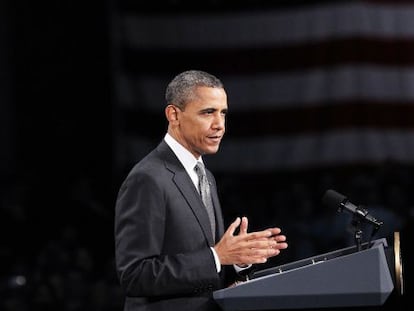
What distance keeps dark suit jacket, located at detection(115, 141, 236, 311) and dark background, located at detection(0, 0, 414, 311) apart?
3992 millimetres

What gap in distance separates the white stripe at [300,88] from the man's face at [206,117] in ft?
17.9

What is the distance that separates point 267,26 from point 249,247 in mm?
5846

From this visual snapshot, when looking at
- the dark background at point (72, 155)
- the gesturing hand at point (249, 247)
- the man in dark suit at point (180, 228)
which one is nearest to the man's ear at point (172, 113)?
the man in dark suit at point (180, 228)

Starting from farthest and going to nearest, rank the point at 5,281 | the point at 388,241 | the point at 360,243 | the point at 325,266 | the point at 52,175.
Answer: the point at 52,175 < the point at 5,281 < the point at 388,241 < the point at 360,243 < the point at 325,266

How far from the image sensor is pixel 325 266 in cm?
204

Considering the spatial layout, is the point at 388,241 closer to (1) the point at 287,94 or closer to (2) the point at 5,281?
(2) the point at 5,281

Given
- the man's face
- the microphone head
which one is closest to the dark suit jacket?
→ the man's face

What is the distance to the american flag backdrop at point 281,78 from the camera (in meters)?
7.70

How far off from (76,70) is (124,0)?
2.38 feet

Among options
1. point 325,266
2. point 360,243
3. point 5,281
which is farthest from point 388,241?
point 5,281

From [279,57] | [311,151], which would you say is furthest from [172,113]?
[279,57]

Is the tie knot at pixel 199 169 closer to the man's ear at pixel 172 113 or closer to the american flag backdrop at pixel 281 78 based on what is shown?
the man's ear at pixel 172 113

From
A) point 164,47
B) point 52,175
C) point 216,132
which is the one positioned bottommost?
point 52,175

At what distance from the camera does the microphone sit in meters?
2.23
